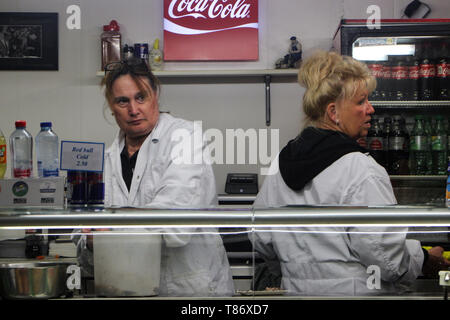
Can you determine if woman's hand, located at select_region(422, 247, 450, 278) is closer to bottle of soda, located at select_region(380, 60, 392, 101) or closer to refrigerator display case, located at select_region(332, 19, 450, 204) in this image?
refrigerator display case, located at select_region(332, 19, 450, 204)

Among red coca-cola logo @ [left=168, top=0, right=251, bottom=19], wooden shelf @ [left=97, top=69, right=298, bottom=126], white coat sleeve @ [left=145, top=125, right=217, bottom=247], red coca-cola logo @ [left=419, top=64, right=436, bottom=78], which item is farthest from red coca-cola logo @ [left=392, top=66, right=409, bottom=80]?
white coat sleeve @ [left=145, top=125, right=217, bottom=247]

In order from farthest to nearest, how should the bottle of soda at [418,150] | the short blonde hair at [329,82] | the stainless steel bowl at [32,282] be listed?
the bottle of soda at [418,150]
the short blonde hair at [329,82]
the stainless steel bowl at [32,282]

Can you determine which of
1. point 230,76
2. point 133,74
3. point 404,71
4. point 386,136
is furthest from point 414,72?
point 133,74

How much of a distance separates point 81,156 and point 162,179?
12.7 inches

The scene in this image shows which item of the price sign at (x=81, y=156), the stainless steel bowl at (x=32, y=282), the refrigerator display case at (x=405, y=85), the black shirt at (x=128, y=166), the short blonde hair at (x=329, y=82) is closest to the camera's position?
the stainless steel bowl at (x=32, y=282)

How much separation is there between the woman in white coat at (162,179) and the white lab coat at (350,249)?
182 millimetres

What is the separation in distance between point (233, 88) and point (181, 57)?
0.45m

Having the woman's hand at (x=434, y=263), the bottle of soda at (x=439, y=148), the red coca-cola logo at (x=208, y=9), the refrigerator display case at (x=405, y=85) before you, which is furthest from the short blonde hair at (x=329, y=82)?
the red coca-cola logo at (x=208, y=9)

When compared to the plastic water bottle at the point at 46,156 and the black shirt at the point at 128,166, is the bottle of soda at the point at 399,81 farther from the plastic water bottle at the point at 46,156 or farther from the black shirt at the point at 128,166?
the plastic water bottle at the point at 46,156

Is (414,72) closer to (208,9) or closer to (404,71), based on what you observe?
(404,71)


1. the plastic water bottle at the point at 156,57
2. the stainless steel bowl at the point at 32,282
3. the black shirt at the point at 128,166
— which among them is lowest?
the stainless steel bowl at the point at 32,282

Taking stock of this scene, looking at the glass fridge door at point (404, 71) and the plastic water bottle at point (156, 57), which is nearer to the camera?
the glass fridge door at point (404, 71)

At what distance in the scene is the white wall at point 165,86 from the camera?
3965 millimetres

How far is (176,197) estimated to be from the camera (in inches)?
71.3
